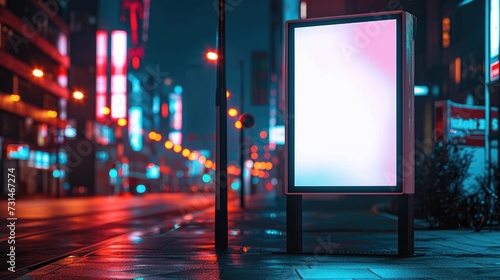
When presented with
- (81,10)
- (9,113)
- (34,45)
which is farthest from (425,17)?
(81,10)

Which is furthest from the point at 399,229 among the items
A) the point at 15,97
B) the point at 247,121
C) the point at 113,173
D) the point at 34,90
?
the point at 113,173

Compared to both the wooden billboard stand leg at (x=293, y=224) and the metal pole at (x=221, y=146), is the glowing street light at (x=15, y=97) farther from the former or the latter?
the wooden billboard stand leg at (x=293, y=224)

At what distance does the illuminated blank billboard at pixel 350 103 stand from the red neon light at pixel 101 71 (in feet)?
306

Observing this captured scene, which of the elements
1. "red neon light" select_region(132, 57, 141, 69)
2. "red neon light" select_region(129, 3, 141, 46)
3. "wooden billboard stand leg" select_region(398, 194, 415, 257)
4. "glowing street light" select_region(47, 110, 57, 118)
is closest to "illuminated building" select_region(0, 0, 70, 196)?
"glowing street light" select_region(47, 110, 57, 118)

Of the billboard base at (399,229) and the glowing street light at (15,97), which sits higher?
the glowing street light at (15,97)

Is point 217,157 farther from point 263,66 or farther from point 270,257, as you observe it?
point 263,66

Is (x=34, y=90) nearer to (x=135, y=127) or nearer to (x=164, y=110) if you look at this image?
(x=135, y=127)

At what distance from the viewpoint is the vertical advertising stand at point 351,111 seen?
13906 millimetres

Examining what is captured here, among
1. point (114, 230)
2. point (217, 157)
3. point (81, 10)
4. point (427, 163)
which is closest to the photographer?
point (217, 157)

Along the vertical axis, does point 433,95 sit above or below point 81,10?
below

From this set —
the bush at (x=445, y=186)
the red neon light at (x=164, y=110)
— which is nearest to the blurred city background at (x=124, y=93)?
the bush at (x=445, y=186)

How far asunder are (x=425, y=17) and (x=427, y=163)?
1777 cm

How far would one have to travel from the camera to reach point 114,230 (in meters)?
23.9

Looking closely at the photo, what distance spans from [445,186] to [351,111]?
8695mm
